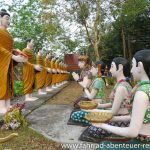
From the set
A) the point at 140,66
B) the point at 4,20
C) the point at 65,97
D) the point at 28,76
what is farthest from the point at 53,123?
the point at 65,97

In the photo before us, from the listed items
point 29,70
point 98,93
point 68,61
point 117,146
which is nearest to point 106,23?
point 68,61

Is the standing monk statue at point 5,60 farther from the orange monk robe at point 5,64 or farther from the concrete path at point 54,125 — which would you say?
the concrete path at point 54,125

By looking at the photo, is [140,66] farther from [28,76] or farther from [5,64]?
[28,76]

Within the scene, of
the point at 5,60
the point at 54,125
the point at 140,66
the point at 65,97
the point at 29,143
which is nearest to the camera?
the point at 140,66

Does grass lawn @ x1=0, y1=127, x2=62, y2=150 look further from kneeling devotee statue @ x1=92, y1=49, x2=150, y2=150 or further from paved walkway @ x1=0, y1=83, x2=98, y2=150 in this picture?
kneeling devotee statue @ x1=92, y1=49, x2=150, y2=150

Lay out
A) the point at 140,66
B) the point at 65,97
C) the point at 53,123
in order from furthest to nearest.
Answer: the point at 65,97 → the point at 53,123 → the point at 140,66

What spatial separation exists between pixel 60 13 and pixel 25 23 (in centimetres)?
324

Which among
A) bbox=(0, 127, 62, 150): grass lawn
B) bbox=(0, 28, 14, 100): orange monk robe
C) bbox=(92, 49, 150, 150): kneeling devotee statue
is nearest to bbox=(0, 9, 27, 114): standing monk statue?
bbox=(0, 28, 14, 100): orange monk robe

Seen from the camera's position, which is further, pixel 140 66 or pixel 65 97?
pixel 65 97

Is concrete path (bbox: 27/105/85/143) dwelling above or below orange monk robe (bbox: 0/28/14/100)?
below

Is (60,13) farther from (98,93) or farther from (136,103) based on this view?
(136,103)

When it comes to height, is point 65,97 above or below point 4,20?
below

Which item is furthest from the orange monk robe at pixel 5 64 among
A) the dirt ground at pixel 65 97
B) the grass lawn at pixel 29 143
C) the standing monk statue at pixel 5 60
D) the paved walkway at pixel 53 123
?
the dirt ground at pixel 65 97

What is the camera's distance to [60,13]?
60.1 feet
